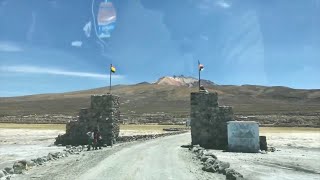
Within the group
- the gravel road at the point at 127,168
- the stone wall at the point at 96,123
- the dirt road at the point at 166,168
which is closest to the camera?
the gravel road at the point at 127,168

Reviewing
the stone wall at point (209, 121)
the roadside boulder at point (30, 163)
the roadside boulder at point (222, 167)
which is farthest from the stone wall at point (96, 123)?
the roadside boulder at point (222, 167)

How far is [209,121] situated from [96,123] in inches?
417

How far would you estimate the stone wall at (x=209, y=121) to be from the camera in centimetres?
3731

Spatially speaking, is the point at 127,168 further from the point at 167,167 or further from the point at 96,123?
the point at 96,123

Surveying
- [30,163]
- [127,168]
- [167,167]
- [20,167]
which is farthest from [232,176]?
[30,163]

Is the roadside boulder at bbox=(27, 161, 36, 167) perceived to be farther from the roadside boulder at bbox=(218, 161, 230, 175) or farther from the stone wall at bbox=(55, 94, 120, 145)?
the stone wall at bbox=(55, 94, 120, 145)

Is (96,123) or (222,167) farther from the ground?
(96,123)

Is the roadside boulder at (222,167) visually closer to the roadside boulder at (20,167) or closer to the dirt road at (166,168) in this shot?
the dirt road at (166,168)

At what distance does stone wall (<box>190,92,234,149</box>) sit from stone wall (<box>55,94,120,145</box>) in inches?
311

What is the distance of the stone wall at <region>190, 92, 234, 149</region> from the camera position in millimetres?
37312

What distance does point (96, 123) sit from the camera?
41156mm

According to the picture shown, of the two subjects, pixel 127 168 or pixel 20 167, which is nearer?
pixel 20 167

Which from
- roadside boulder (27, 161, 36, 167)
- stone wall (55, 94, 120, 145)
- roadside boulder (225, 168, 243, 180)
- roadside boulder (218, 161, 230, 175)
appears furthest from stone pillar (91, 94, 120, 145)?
roadside boulder (225, 168, 243, 180)

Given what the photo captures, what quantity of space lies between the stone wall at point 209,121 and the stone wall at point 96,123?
790 centimetres
